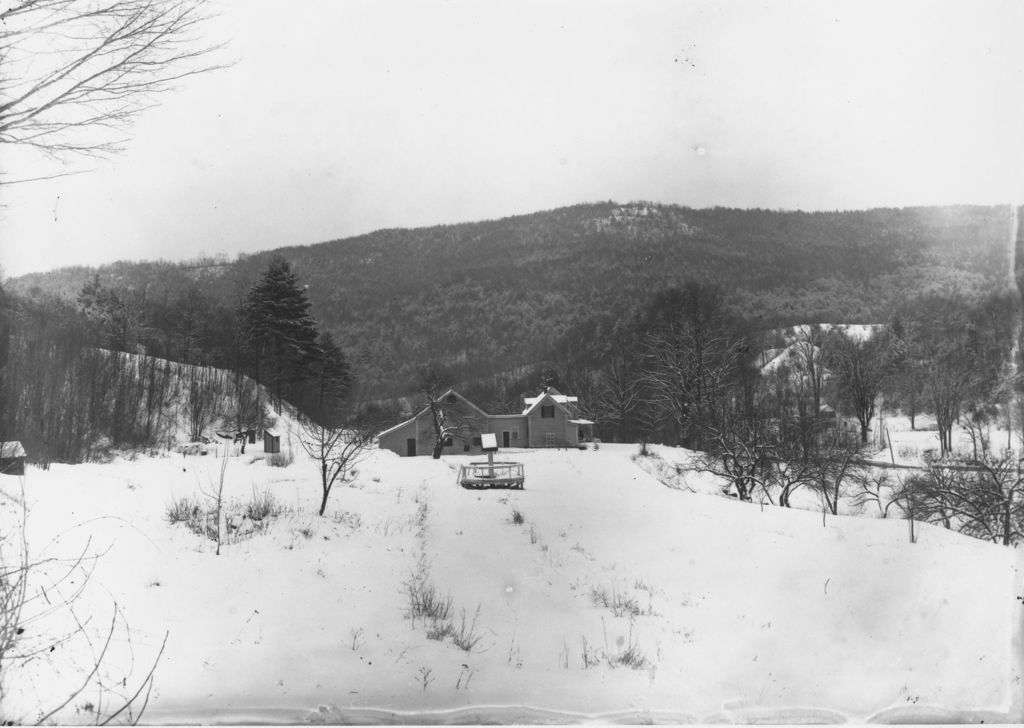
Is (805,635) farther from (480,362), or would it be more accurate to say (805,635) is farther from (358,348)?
(480,362)

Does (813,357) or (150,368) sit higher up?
(813,357)

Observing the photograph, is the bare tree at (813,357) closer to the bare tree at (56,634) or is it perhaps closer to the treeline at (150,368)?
the treeline at (150,368)

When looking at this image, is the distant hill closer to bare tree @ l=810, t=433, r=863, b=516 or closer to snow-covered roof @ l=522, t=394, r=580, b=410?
snow-covered roof @ l=522, t=394, r=580, b=410

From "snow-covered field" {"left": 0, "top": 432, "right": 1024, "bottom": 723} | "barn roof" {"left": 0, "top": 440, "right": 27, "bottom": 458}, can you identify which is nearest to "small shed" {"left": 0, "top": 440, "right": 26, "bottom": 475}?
"barn roof" {"left": 0, "top": 440, "right": 27, "bottom": 458}

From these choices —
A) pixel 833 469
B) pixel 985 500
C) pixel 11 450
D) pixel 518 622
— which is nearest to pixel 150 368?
pixel 11 450

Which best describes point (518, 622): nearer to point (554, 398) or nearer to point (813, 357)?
point (554, 398)

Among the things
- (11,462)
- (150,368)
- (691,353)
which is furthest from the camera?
(691,353)

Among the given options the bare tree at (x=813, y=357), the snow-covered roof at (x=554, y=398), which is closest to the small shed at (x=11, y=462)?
the snow-covered roof at (x=554, y=398)
